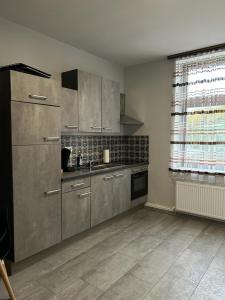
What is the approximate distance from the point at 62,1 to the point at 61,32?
27.9 inches

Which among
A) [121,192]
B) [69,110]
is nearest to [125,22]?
[69,110]

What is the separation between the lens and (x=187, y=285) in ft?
6.78

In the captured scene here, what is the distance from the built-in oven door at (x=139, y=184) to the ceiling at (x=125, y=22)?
2025 mm

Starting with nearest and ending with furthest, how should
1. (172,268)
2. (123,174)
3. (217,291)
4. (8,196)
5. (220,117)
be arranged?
(217,291) → (8,196) → (172,268) → (220,117) → (123,174)

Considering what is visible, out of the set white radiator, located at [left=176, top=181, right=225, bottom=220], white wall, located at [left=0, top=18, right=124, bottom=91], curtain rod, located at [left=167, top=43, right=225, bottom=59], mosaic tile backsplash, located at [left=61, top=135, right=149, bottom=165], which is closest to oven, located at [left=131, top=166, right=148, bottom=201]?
mosaic tile backsplash, located at [left=61, top=135, right=149, bottom=165]

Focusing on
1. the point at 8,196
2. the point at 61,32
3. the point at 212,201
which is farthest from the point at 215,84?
the point at 8,196

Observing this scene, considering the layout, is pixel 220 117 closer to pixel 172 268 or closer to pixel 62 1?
pixel 172 268

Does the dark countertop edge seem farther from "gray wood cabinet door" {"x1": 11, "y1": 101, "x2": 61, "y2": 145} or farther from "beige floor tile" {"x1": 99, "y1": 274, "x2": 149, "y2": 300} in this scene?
"beige floor tile" {"x1": 99, "y1": 274, "x2": 149, "y2": 300}

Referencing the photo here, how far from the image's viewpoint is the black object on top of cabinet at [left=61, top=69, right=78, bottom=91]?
3123 mm

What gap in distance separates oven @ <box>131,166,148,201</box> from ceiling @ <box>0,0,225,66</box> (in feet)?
6.40

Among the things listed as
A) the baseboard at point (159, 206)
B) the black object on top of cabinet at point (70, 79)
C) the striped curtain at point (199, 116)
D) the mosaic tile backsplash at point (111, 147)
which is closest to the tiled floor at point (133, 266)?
the baseboard at point (159, 206)

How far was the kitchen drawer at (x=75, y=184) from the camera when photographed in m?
2.64

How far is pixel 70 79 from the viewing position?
10.5ft

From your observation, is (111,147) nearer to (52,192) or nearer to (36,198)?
(52,192)
